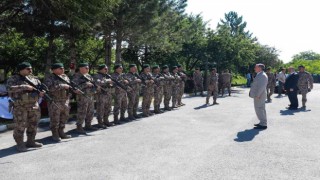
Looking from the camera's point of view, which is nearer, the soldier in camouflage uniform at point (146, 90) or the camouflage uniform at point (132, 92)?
the camouflage uniform at point (132, 92)

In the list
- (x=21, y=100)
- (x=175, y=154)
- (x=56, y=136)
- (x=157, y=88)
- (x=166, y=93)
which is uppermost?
(x=157, y=88)

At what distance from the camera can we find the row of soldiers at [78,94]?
6.72 metres

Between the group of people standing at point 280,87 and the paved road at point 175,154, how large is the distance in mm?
591

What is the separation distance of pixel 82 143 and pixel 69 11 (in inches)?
233

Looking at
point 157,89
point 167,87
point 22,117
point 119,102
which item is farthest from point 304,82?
point 22,117

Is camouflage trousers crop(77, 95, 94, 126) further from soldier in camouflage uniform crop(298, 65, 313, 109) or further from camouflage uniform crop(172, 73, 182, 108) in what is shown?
soldier in camouflage uniform crop(298, 65, 313, 109)

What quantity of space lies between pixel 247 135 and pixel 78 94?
172 inches

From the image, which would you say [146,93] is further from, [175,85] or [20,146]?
[20,146]

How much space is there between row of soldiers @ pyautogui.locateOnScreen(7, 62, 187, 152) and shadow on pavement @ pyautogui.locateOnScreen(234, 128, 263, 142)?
3.79m

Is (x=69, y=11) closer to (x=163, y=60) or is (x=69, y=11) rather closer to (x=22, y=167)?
(x=22, y=167)

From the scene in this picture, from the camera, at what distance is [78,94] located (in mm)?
8344

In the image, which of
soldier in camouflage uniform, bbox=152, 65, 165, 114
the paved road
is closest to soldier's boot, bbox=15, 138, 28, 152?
the paved road

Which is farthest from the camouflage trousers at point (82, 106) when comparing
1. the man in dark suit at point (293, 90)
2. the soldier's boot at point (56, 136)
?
the man in dark suit at point (293, 90)

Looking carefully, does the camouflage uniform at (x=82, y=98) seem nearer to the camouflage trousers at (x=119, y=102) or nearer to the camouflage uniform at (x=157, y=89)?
the camouflage trousers at (x=119, y=102)
